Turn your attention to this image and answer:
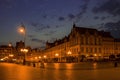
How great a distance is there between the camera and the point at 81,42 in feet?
339

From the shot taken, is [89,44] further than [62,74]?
Yes

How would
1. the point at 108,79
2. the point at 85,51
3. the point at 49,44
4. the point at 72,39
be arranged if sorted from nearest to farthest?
the point at 108,79, the point at 85,51, the point at 72,39, the point at 49,44

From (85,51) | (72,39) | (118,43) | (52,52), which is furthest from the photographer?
(52,52)

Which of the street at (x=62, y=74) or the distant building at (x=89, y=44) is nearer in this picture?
the street at (x=62, y=74)

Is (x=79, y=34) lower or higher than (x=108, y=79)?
higher

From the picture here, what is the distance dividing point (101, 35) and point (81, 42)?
14.6m

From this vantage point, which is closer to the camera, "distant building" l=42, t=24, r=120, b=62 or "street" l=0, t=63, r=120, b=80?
"street" l=0, t=63, r=120, b=80

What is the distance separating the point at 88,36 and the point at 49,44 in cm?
6895

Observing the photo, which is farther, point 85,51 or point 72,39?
point 72,39

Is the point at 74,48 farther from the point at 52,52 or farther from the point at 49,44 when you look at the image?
the point at 49,44

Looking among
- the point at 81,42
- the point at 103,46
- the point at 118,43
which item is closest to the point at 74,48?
the point at 81,42

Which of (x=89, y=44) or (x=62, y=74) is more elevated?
(x=89, y=44)

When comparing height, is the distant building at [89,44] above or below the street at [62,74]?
→ above

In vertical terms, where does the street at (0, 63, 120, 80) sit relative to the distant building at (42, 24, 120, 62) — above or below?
below
